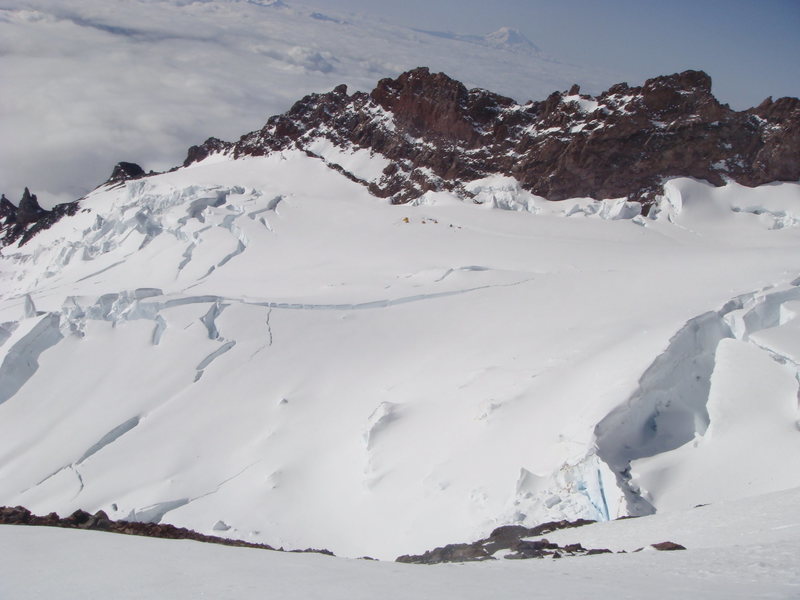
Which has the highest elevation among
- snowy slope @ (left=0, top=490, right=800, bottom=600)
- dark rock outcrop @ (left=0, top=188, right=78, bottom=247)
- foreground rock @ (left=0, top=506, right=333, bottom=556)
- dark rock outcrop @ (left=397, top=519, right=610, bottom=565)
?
snowy slope @ (left=0, top=490, right=800, bottom=600)

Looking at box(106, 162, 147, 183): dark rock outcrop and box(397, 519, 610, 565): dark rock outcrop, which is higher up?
box(397, 519, 610, 565): dark rock outcrop

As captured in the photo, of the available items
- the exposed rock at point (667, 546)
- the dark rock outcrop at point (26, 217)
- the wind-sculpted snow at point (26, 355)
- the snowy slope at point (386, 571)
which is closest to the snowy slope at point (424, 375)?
the wind-sculpted snow at point (26, 355)

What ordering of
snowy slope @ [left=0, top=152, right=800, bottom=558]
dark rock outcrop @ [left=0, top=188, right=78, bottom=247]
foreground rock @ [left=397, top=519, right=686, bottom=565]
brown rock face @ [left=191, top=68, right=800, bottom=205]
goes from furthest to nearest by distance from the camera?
dark rock outcrop @ [left=0, top=188, right=78, bottom=247]
brown rock face @ [left=191, top=68, right=800, bottom=205]
snowy slope @ [left=0, top=152, right=800, bottom=558]
foreground rock @ [left=397, top=519, right=686, bottom=565]

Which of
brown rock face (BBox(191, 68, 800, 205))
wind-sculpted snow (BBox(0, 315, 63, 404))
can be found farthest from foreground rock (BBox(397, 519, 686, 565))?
brown rock face (BBox(191, 68, 800, 205))

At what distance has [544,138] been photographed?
124ft

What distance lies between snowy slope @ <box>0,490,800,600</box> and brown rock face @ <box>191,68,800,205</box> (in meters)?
27.2

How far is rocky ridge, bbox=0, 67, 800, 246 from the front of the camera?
1287 inches

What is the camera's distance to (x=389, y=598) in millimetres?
6043

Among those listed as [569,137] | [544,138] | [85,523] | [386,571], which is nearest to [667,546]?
[386,571]

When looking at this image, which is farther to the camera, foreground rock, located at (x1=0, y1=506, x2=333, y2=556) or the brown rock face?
the brown rock face

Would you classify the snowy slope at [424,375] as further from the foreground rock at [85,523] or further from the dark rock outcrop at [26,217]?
the dark rock outcrop at [26,217]

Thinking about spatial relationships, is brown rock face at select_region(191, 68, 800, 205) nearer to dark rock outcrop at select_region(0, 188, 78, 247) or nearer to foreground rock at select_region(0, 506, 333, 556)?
dark rock outcrop at select_region(0, 188, 78, 247)

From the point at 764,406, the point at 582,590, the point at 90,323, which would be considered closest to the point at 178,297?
the point at 90,323

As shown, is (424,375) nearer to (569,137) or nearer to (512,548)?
(512,548)
